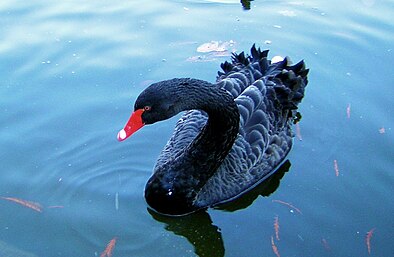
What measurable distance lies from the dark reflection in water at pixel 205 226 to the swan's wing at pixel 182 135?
36 centimetres

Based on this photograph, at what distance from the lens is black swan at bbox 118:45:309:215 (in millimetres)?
3314

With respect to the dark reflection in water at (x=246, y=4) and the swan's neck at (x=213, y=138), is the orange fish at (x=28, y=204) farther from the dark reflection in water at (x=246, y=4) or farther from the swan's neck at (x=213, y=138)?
the dark reflection in water at (x=246, y=4)

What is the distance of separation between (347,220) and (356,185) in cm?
36

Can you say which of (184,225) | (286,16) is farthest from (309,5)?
(184,225)

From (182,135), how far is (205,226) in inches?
24.3

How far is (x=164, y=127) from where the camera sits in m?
4.41

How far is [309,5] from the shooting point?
6160mm

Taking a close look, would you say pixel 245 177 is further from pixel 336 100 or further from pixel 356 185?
pixel 336 100

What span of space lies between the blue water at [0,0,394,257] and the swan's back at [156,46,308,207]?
0.13 metres

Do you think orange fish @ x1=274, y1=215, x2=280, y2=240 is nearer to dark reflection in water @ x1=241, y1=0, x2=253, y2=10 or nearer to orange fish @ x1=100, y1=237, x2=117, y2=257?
orange fish @ x1=100, y1=237, x2=117, y2=257

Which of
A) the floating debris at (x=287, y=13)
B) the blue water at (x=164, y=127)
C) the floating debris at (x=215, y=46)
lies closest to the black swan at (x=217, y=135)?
the blue water at (x=164, y=127)

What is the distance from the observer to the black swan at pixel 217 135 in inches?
130

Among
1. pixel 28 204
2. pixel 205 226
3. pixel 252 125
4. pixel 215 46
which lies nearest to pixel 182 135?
pixel 252 125

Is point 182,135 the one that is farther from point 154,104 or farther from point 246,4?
point 246,4
